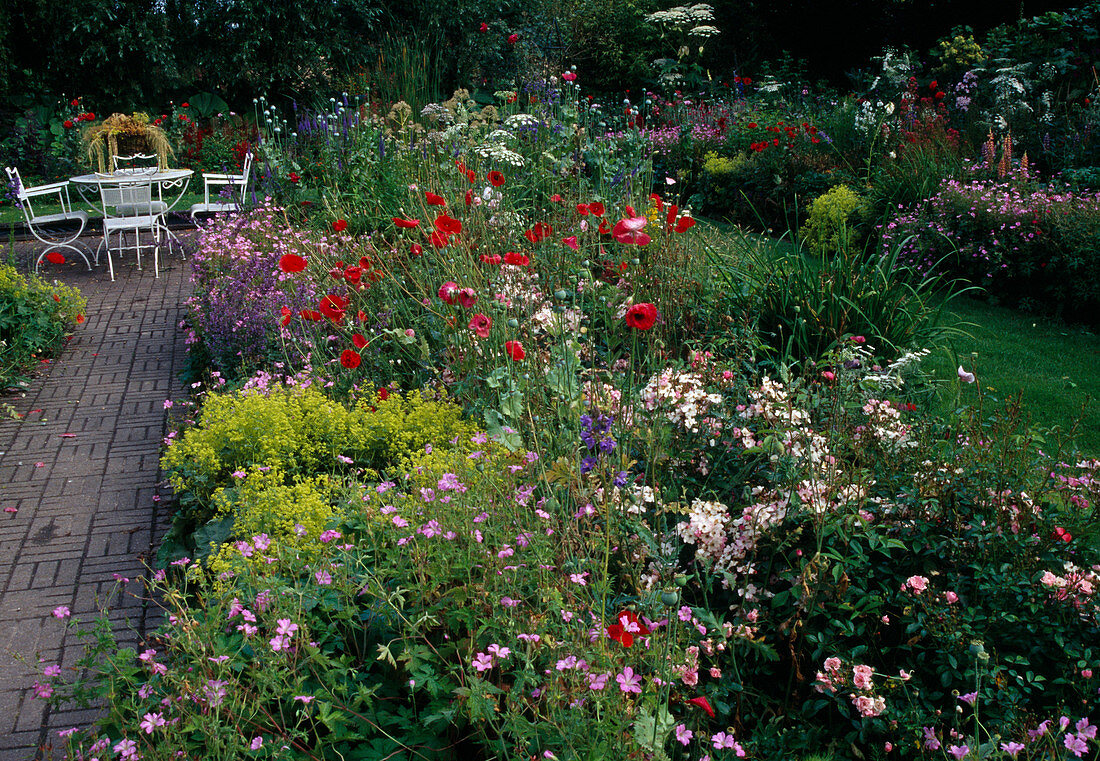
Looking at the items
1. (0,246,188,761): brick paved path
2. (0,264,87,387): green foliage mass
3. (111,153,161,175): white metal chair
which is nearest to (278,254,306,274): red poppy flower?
(0,246,188,761): brick paved path

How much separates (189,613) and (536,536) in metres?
1.03

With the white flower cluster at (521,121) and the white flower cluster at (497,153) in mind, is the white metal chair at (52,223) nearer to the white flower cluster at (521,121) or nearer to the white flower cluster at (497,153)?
the white flower cluster at (521,121)

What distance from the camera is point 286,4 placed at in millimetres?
13422

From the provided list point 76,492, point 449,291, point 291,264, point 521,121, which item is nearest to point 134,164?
point 521,121

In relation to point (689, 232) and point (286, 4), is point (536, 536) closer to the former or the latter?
point (689, 232)

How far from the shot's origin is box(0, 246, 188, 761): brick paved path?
2844mm

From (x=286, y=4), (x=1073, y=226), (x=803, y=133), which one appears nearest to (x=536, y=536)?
(x=1073, y=226)

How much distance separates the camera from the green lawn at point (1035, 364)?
4.09m

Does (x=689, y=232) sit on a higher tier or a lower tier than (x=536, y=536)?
higher

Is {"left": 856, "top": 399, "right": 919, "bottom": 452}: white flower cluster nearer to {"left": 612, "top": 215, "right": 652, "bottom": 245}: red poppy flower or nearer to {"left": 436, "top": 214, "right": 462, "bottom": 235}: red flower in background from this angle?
{"left": 612, "top": 215, "right": 652, "bottom": 245}: red poppy flower

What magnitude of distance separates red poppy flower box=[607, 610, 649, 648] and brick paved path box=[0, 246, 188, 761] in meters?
1.35

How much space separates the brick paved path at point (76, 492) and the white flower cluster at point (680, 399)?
182 centimetres

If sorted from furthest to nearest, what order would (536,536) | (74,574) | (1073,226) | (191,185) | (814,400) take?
(191,185) < (1073,226) < (74,574) < (814,400) < (536,536)

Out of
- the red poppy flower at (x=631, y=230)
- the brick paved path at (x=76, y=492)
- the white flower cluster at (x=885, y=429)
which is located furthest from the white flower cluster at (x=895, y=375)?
the brick paved path at (x=76, y=492)
